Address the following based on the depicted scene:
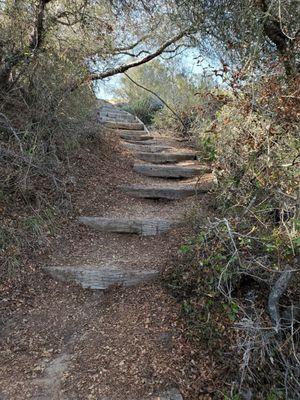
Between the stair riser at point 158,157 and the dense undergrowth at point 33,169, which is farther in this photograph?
the stair riser at point 158,157

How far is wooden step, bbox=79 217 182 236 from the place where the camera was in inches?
135

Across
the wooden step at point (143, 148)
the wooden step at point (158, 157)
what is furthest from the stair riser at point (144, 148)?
the wooden step at point (158, 157)

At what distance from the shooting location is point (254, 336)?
1.90 metres

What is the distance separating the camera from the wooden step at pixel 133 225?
3.43 meters

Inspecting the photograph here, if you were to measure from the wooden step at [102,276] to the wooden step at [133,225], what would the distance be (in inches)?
28.5

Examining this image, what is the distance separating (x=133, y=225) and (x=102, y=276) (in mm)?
826

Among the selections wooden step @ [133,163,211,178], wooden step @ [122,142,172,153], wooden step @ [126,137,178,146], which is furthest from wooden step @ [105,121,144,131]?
wooden step @ [133,163,211,178]

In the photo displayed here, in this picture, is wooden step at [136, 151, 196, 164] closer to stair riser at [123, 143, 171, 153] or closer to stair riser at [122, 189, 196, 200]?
stair riser at [123, 143, 171, 153]

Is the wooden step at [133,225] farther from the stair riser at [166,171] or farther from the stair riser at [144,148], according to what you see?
the stair riser at [144,148]

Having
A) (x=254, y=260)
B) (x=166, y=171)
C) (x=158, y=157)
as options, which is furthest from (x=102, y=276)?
(x=158, y=157)

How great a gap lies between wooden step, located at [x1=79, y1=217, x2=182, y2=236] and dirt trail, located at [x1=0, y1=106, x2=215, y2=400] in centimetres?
8

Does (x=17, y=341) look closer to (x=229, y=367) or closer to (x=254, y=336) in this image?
(x=229, y=367)

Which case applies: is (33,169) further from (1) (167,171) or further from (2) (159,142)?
(2) (159,142)

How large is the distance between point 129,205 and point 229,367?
2.36 meters
